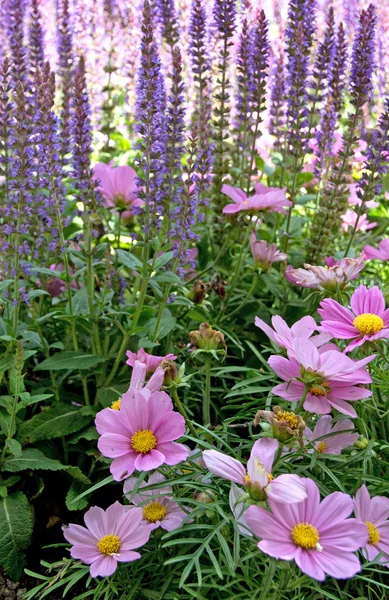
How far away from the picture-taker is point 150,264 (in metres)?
2.13

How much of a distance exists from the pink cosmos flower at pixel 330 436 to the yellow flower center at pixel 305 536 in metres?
0.33

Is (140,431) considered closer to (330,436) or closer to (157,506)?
(157,506)

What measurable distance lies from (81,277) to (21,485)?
85 centimetres

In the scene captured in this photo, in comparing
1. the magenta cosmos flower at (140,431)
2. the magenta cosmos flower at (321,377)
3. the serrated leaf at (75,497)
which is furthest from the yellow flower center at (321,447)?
the serrated leaf at (75,497)

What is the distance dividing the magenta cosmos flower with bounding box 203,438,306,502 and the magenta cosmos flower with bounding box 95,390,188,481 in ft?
0.59

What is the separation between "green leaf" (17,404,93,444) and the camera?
2.06 meters

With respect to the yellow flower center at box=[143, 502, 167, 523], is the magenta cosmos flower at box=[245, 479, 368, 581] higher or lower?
higher

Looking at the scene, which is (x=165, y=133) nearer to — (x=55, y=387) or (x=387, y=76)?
(x=55, y=387)

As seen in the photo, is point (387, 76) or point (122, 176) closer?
point (122, 176)

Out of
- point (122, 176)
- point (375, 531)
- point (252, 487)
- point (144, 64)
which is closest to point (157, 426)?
point (252, 487)

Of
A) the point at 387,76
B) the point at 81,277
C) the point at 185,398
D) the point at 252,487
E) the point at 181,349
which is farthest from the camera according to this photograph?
the point at 387,76

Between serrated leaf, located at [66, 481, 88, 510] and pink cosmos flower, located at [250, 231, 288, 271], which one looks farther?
pink cosmos flower, located at [250, 231, 288, 271]

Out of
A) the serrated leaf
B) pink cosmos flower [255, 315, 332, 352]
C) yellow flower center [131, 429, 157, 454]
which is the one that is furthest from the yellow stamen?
the serrated leaf

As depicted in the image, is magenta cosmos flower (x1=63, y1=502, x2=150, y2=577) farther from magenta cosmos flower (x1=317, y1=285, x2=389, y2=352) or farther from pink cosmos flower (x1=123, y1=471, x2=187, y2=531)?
magenta cosmos flower (x1=317, y1=285, x2=389, y2=352)
